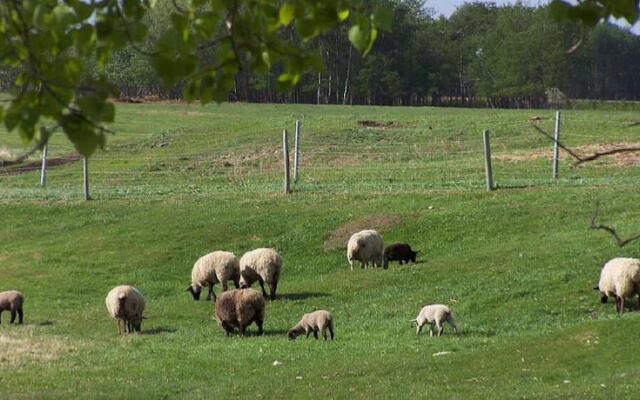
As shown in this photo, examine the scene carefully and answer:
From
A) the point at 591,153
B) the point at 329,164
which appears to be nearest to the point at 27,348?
the point at 591,153

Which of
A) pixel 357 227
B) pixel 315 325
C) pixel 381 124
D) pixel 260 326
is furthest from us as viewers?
pixel 381 124

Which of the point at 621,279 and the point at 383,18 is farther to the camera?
the point at 621,279

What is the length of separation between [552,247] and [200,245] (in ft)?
30.4

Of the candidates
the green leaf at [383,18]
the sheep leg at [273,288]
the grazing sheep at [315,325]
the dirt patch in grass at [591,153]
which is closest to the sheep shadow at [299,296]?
the sheep leg at [273,288]

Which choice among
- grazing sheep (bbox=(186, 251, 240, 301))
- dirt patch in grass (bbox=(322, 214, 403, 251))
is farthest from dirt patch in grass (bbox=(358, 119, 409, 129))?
grazing sheep (bbox=(186, 251, 240, 301))

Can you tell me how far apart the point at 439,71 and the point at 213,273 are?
103 meters

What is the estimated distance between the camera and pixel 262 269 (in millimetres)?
25516

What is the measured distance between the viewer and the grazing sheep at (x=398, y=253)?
2759cm

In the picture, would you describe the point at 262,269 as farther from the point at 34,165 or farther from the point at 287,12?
the point at 34,165

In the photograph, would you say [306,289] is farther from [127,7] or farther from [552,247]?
[127,7]

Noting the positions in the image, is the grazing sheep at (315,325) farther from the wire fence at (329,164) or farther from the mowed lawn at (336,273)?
the wire fence at (329,164)

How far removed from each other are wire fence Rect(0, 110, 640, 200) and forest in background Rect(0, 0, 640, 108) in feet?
155

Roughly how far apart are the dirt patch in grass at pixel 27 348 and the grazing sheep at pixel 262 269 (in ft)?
16.9

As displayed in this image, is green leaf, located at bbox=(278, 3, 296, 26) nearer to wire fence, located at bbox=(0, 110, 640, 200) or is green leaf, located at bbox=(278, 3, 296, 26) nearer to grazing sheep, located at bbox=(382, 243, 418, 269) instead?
grazing sheep, located at bbox=(382, 243, 418, 269)
